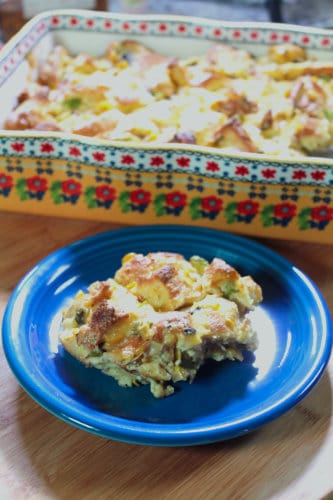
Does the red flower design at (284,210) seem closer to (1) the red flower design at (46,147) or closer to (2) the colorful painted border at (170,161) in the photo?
(2) the colorful painted border at (170,161)

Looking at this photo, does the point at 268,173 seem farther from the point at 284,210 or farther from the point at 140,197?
the point at 140,197

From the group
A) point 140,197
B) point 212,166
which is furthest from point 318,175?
point 140,197

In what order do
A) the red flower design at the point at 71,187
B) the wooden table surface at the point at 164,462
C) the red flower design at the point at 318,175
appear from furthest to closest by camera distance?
1. the red flower design at the point at 71,187
2. the red flower design at the point at 318,175
3. the wooden table surface at the point at 164,462

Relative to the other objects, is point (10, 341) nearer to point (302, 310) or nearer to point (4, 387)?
point (4, 387)

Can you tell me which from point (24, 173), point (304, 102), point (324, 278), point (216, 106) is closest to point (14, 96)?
point (24, 173)

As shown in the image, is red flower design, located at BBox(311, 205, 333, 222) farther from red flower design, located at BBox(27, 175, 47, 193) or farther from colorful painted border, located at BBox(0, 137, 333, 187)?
red flower design, located at BBox(27, 175, 47, 193)

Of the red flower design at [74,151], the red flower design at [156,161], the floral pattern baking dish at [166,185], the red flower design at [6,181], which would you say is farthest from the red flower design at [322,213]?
the red flower design at [6,181]
